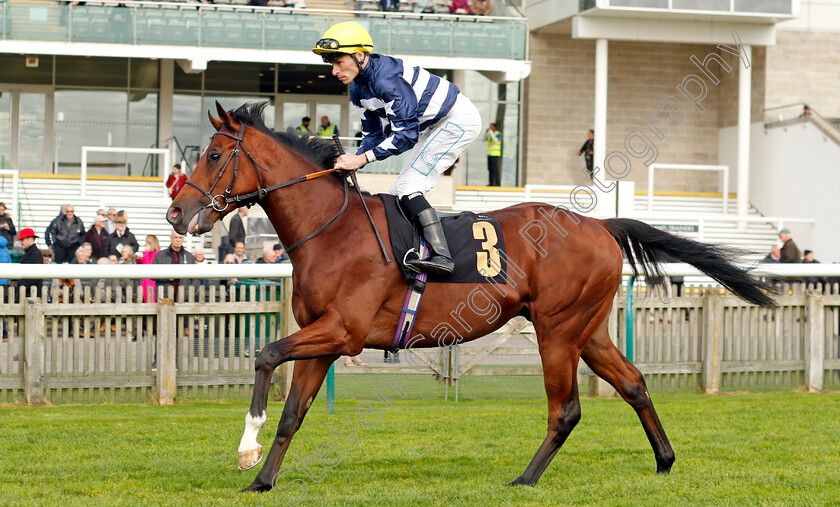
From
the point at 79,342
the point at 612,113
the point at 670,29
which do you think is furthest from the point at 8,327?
the point at 612,113

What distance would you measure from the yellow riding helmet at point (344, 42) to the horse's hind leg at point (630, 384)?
2.05 m

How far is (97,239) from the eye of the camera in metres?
12.2

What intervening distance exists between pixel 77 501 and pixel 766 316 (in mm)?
6363

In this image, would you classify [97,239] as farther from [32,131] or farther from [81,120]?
[32,131]

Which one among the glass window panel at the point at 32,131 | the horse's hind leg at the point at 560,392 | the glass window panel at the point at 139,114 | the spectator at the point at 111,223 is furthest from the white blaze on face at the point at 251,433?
the glass window panel at the point at 32,131

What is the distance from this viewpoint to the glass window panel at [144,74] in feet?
70.2

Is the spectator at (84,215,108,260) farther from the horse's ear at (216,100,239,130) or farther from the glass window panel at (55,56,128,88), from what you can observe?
the glass window panel at (55,56,128,88)

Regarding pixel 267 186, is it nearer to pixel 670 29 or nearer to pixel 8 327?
pixel 8 327

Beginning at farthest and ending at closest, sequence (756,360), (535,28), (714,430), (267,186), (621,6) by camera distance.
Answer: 1. (535,28)
2. (621,6)
3. (756,360)
4. (714,430)
5. (267,186)

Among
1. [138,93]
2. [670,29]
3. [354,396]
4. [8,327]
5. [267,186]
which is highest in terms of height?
[670,29]

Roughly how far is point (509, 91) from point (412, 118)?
1885 centimetres

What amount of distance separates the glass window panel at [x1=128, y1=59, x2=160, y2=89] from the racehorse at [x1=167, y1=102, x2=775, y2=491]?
17455 mm

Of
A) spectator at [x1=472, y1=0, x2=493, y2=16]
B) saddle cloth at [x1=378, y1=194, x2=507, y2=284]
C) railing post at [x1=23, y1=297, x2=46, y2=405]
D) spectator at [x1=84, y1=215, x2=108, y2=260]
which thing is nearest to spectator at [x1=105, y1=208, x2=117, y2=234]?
spectator at [x1=84, y1=215, x2=108, y2=260]

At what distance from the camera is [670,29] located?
2092 centimetres
